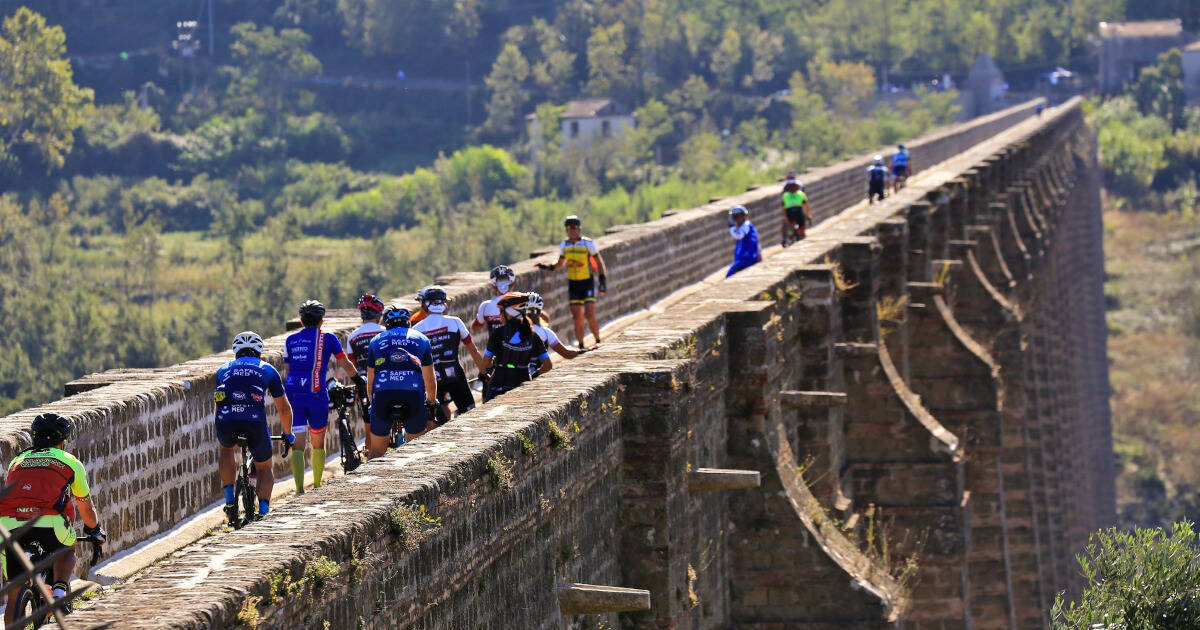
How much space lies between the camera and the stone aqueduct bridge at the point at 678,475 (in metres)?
6.53

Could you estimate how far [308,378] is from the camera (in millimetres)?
11172

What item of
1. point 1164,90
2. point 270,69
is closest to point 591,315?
point 1164,90

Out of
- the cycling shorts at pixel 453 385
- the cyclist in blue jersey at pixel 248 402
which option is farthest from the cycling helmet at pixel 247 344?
the cycling shorts at pixel 453 385

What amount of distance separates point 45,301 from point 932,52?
7432cm

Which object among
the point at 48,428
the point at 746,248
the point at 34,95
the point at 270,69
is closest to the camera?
the point at 48,428

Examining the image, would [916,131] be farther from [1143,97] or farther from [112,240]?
[112,240]

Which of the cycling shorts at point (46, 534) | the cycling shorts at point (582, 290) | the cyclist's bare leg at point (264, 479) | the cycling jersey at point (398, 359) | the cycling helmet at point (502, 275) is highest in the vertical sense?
the cycling helmet at point (502, 275)

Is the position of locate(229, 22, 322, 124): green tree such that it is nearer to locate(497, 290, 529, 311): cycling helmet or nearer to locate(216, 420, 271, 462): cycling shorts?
locate(497, 290, 529, 311): cycling helmet

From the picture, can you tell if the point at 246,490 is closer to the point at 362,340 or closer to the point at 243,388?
the point at 243,388

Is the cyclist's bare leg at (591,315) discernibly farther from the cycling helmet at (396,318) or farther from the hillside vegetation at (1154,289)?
the hillside vegetation at (1154,289)

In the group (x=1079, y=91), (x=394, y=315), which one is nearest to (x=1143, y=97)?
(x=1079, y=91)

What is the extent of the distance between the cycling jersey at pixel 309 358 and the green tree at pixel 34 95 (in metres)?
94.8

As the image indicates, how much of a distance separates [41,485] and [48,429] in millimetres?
255

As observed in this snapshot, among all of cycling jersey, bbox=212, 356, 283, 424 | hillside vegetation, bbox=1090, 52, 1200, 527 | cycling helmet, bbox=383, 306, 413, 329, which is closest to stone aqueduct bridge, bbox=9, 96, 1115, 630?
cycling jersey, bbox=212, 356, 283, 424
